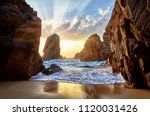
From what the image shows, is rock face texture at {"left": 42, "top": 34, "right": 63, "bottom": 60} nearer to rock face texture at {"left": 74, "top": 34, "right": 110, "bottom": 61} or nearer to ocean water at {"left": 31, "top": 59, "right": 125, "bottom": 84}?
rock face texture at {"left": 74, "top": 34, "right": 110, "bottom": 61}

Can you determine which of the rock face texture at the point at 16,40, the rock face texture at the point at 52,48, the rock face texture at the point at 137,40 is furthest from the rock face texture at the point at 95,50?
the rock face texture at the point at 137,40

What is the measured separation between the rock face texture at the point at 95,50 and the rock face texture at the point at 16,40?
91.7ft

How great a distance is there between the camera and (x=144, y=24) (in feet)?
35.6

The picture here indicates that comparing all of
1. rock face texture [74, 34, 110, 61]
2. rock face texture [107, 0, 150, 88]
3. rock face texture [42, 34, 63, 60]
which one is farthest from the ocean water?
rock face texture [42, 34, 63, 60]

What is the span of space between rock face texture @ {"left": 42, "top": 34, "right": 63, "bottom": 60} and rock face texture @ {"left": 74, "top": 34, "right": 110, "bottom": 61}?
9.74 metres

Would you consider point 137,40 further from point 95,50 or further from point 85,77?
point 95,50

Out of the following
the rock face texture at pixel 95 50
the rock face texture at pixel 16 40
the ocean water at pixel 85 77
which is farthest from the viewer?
the rock face texture at pixel 95 50

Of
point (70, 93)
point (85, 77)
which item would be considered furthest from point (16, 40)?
point (70, 93)

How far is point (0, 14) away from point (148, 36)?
10.2m

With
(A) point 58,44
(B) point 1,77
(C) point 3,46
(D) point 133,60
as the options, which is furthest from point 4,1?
(A) point 58,44

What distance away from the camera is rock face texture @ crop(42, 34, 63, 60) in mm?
59656

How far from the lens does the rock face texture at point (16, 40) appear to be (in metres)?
16.8

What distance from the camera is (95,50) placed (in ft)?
164

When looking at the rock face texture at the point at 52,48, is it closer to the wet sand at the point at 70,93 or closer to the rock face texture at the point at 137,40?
the rock face texture at the point at 137,40
